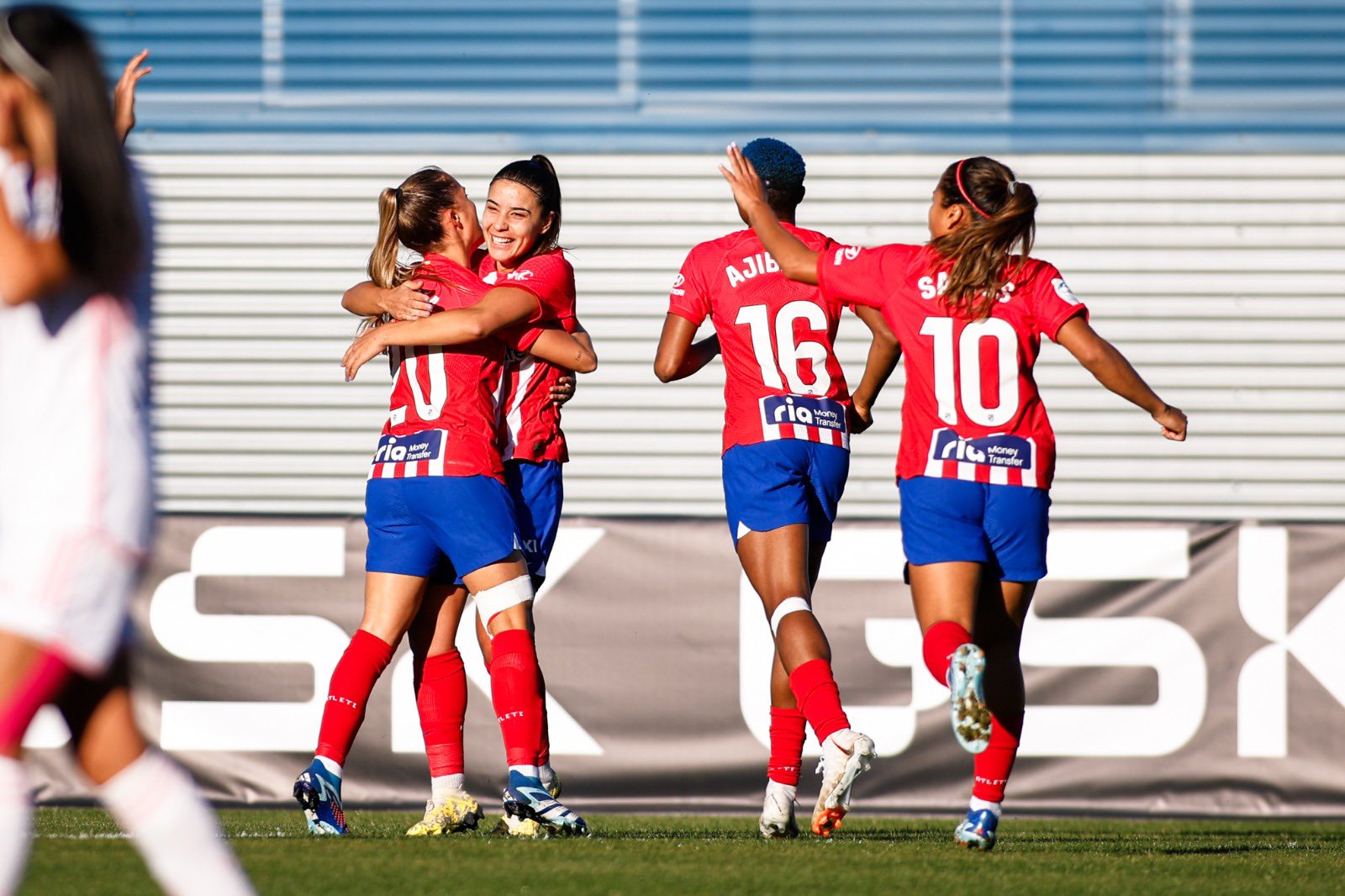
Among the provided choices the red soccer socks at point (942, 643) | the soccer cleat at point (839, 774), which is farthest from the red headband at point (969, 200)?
the soccer cleat at point (839, 774)

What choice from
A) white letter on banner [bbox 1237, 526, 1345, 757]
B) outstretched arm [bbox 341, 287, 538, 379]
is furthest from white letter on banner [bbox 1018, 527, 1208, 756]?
outstretched arm [bbox 341, 287, 538, 379]

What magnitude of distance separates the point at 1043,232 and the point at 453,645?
6534 mm

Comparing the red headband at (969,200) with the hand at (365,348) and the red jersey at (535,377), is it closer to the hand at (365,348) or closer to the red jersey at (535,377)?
the red jersey at (535,377)

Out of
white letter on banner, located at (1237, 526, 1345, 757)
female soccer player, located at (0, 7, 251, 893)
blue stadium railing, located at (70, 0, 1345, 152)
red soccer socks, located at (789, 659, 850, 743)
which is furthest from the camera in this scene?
blue stadium railing, located at (70, 0, 1345, 152)

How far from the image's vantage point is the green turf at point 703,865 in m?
3.63

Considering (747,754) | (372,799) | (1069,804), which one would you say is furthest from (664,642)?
(1069,804)

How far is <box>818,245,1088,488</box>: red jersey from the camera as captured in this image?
4.38 m

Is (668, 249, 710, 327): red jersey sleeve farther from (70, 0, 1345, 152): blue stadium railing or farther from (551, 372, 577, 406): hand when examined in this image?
(70, 0, 1345, 152): blue stadium railing

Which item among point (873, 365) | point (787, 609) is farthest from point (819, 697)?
point (873, 365)

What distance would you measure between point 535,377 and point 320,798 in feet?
4.78

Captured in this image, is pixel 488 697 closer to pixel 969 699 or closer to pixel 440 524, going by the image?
pixel 440 524

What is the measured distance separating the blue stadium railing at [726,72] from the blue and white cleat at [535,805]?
6.69 meters

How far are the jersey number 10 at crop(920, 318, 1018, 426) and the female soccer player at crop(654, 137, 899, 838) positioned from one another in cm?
42

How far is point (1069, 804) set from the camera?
7.05 m
